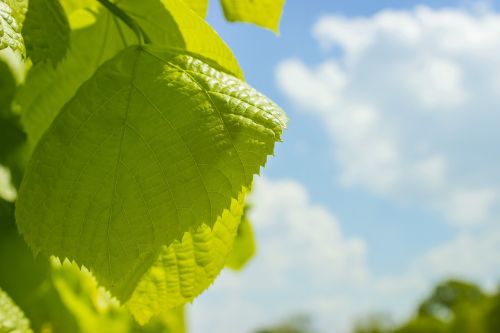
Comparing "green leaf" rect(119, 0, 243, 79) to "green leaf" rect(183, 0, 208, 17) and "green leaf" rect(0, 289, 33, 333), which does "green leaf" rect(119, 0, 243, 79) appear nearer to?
"green leaf" rect(183, 0, 208, 17)

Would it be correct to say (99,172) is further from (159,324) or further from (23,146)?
(159,324)

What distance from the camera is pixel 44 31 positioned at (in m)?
0.73

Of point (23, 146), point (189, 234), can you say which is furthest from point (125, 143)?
point (23, 146)

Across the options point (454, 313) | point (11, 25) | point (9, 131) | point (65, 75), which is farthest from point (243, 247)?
point (454, 313)

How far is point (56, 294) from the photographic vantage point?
126 centimetres

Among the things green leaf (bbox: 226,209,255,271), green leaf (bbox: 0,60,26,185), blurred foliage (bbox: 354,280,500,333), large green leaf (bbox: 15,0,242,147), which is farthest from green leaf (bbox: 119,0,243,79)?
blurred foliage (bbox: 354,280,500,333)

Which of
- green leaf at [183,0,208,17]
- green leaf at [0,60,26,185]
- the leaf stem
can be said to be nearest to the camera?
the leaf stem

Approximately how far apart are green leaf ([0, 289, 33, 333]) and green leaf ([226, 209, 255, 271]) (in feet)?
2.02

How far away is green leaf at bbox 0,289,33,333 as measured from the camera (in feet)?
2.70

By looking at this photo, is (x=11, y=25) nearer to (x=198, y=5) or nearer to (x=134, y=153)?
(x=134, y=153)

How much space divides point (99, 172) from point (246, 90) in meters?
0.17

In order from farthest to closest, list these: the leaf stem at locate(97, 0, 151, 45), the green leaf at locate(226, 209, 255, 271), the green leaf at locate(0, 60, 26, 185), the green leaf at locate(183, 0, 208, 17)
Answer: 1. the green leaf at locate(226, 209, 255, 271)
2. the green leaf at locate(0, 60, 26, 185)
3. the green leaf at locate(183, 0, 208, 17)
4. the leaf stem at locate(97, 0, 151, 45)

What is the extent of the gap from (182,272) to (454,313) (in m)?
29.6

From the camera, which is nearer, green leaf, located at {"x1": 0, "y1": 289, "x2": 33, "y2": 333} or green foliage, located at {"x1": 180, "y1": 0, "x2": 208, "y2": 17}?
green leaf, located at {"x1": 0, "y1": 289, "x2": 33, "y2": 333}
